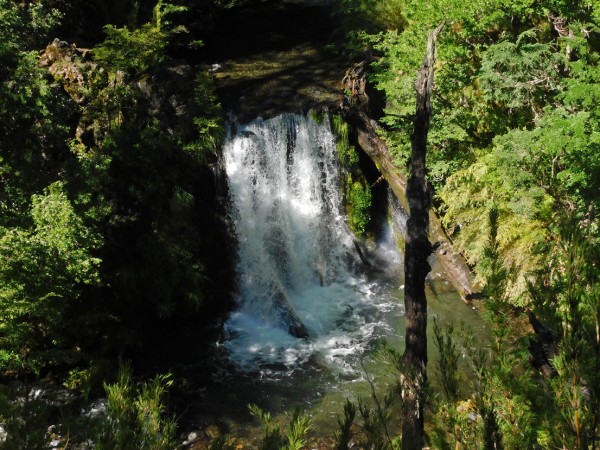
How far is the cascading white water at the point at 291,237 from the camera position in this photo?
45.9ft

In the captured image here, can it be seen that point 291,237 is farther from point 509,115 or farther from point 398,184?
point 509,115

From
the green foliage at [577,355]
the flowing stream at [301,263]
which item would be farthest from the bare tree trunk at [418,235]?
the flowing stream at [301,263]

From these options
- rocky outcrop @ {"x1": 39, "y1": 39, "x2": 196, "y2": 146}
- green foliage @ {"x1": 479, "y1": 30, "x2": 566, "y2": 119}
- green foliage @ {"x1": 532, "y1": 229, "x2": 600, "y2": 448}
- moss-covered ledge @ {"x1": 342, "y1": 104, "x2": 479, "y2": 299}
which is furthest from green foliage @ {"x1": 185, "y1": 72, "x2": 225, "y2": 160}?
green foliage @ {"x1": 532, "y1": 229, "x2": 600, "y2": 448}

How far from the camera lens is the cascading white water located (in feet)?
45.9

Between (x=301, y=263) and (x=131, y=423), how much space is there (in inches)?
469

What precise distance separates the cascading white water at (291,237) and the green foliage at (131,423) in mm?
9772

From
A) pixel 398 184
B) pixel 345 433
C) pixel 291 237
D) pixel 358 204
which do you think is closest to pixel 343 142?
pixel 358 204

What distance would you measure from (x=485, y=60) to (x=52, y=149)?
9179 millimetres

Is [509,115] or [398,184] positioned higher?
[509,115]

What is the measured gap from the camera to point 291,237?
15.3 m

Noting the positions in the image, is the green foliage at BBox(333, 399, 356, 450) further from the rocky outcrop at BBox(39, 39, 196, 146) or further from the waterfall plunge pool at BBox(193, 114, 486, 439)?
the rocky outcrop at BBox(39, 39, 196, 146)

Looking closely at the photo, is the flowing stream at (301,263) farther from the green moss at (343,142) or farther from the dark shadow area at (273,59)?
the dark shadow area at (273,59)

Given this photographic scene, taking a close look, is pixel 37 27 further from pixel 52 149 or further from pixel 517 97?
pixel 517 97

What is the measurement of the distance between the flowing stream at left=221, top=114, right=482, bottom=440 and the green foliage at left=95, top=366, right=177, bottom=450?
349 inches
